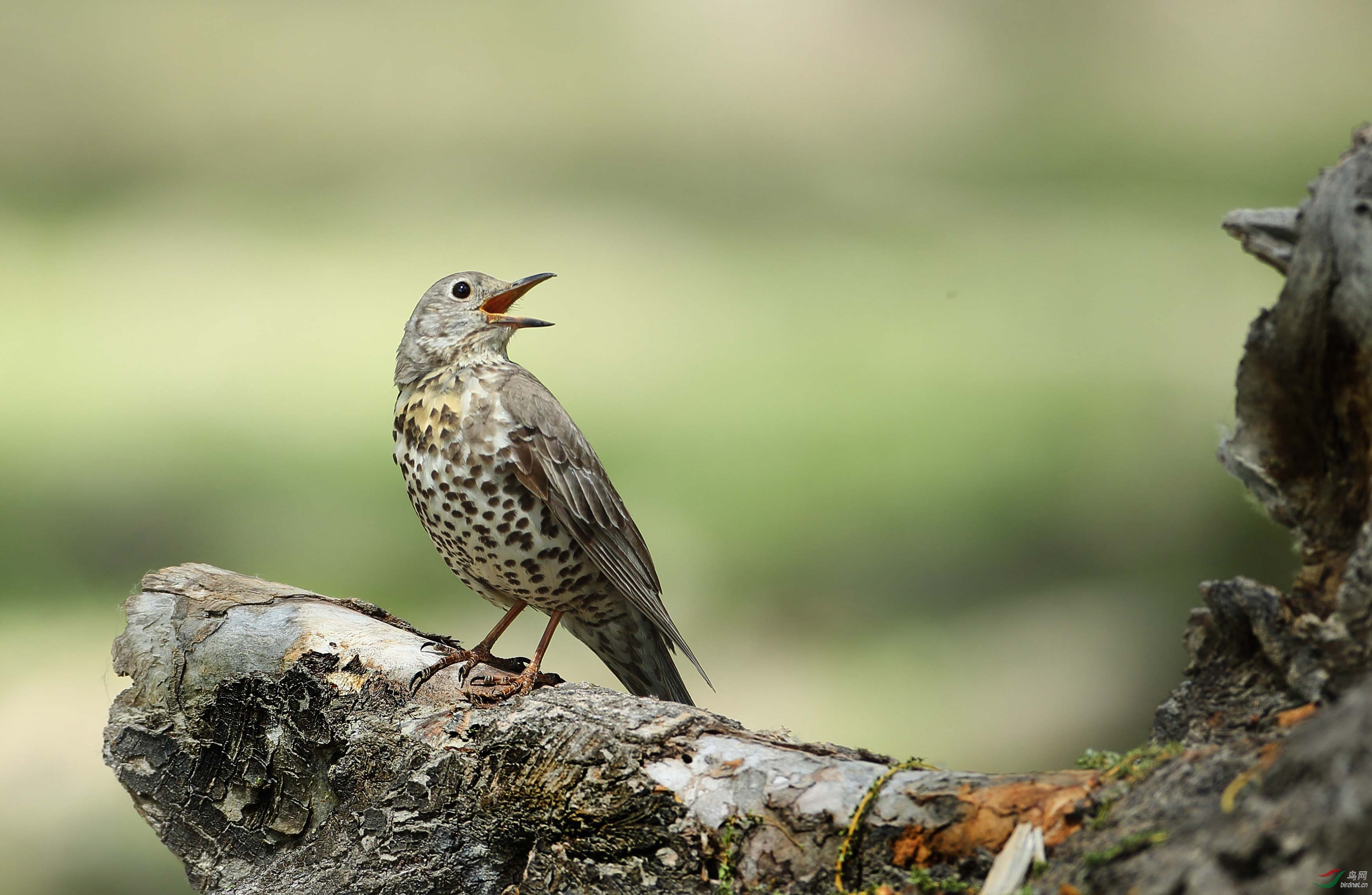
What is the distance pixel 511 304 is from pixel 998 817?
7.43 ft

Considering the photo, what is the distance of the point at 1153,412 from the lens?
21.1 feet

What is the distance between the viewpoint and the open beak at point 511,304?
3188 mm

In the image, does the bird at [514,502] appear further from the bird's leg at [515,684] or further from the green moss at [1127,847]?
the green moss at [1127,847]

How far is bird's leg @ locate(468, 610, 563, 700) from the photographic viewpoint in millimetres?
2586

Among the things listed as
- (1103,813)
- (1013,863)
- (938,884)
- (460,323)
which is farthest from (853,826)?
(460,323)

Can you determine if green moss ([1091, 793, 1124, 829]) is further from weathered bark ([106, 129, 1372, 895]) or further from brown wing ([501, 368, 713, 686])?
brown wing ([501, 368, 713, 686])

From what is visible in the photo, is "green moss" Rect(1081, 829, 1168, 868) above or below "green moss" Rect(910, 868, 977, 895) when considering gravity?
above

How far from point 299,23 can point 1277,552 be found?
731 centimetres

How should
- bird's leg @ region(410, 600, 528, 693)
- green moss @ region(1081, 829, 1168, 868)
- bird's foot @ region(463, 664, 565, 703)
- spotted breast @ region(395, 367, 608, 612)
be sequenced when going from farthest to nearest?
spotted breast @ region(395, 367, 608, 612)
bird's leg @ region(410, 600, 528, 693)
bird's foot @ region(463, 664, 565, 703)
green moss @ region(1081, 829, 1168, 868)

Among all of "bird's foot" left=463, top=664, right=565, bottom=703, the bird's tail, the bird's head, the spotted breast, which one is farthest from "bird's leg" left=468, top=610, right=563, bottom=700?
the bird's head

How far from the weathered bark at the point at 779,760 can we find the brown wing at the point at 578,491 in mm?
537

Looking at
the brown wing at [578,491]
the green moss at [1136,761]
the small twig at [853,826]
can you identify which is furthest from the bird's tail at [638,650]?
the green moss at [1136,761]

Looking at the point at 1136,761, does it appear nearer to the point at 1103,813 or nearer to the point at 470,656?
the point at 1103,813

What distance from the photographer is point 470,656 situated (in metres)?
2.85
